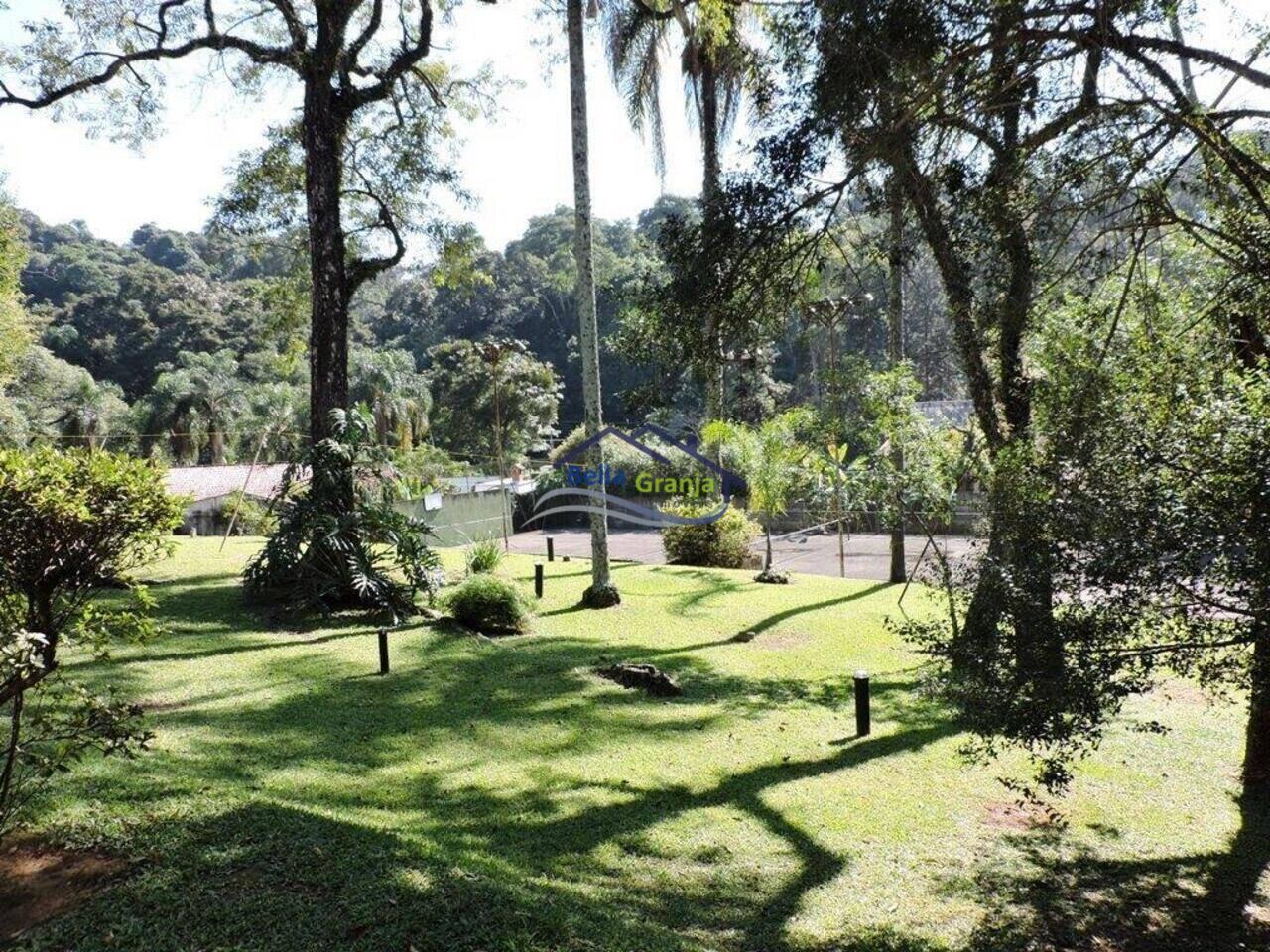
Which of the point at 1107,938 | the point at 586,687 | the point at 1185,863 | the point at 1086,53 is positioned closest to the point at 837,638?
the point at 586,687

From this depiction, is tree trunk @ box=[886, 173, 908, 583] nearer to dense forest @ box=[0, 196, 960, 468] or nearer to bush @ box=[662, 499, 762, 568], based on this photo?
dense forest @ box=[0, 196, 960, 468]

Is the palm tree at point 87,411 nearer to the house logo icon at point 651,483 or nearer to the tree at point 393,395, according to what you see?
the tree at point 393,395

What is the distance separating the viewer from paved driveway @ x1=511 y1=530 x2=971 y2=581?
1783 cm

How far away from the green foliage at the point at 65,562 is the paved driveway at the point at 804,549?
14.1m

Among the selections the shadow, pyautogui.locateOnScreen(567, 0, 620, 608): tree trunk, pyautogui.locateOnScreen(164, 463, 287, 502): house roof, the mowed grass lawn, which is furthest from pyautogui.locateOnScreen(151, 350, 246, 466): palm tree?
the shadow

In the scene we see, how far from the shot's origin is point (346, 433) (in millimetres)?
11000

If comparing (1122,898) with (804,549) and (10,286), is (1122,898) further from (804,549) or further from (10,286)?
(10,286)

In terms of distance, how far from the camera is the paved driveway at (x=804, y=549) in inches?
702

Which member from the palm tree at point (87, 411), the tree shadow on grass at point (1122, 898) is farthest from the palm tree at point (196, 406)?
the tree shadow on grass at point (1122, 898)

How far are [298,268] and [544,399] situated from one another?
2059cm

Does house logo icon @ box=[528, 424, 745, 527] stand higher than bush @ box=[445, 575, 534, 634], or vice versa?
house logo icon @ box=[528, 424, 745, 527]

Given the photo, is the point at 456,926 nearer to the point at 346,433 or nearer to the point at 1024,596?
the point at 1024,596

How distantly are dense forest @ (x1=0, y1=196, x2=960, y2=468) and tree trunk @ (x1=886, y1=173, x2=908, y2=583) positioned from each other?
294cm

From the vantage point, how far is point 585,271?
11758 millimetres
